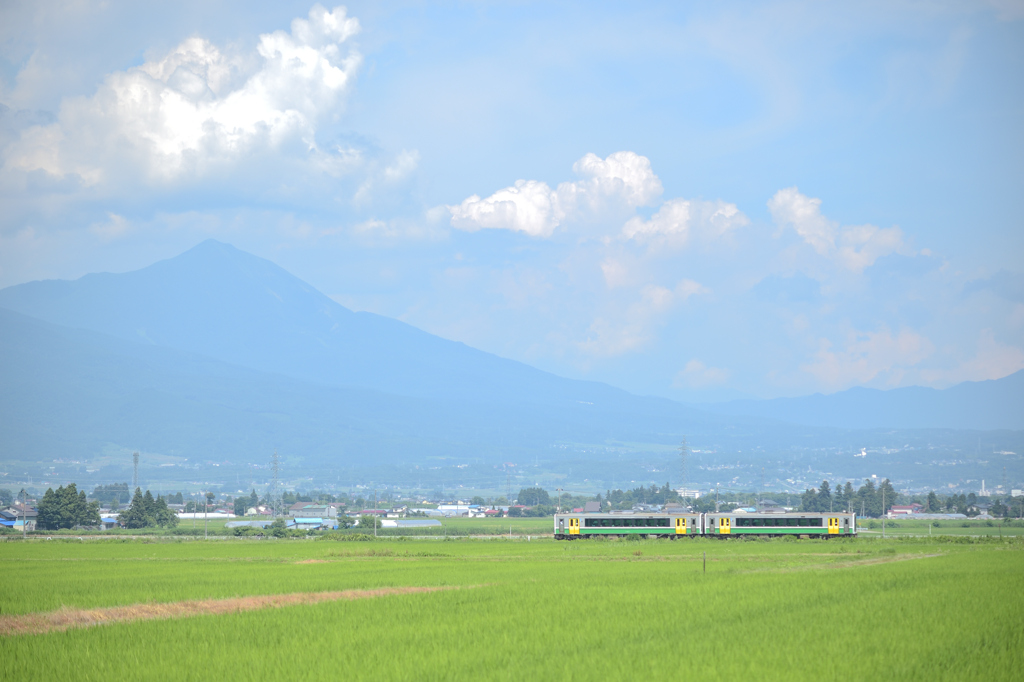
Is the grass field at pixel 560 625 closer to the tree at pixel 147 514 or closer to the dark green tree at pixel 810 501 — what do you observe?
the tree at pixel 147 514

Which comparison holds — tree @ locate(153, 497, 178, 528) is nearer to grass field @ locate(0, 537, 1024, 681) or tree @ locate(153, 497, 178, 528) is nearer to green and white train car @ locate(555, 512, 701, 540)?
green and white train car @ locate(555, 512, 701, 540)

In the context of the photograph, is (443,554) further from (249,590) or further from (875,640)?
(875,640)

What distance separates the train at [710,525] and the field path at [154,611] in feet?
130

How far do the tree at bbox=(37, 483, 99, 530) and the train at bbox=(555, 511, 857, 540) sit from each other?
52.6 m

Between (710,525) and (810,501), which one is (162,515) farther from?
(810,501)

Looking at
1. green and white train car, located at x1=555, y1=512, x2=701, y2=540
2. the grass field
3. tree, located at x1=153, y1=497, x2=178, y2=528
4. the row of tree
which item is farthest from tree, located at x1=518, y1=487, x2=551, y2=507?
the grass field

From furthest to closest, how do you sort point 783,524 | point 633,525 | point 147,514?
1. point 147,514
2. point 633,525
3. point 783,524

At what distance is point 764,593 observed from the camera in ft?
86.0

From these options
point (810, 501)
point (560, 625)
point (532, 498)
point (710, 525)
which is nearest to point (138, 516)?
point (710, 525)

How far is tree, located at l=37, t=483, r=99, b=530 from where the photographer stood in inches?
3590

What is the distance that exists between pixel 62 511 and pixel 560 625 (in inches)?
3320

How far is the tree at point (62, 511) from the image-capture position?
3590 inches

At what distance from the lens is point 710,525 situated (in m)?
68.1

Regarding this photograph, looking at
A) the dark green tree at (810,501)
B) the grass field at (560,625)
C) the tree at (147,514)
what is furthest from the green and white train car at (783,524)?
the tree at (147,514)
